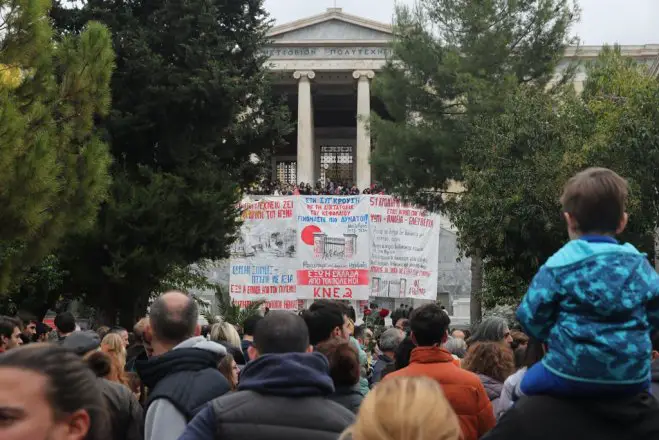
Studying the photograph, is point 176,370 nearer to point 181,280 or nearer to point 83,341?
point 83,341

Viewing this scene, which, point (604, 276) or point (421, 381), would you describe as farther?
point (604, 276)

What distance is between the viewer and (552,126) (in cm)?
2019

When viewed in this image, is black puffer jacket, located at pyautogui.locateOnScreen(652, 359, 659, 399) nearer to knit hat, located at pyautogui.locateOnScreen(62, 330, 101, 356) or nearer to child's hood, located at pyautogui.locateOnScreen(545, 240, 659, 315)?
child's hood, located at pyautogui.locateOnScreen(545, 240, 659, 315)

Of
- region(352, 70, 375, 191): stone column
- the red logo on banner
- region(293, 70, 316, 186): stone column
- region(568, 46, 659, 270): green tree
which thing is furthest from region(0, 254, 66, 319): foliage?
region(352, 70, 375, 191): stone column

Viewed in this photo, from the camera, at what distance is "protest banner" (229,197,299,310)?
30.5 meters

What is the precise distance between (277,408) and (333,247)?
27.6 m

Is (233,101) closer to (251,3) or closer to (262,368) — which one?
(251,3)

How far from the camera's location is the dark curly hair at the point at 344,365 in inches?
201

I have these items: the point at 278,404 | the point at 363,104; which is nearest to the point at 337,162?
the point at 363,104

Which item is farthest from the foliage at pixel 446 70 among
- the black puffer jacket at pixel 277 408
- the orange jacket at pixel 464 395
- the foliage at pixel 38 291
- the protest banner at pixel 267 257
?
the black puffer jacket at pixel 277 408

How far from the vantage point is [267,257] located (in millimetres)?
31359

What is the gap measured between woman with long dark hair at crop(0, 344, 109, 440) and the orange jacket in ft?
7.95

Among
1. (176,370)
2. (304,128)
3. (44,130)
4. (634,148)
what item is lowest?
(176,370)

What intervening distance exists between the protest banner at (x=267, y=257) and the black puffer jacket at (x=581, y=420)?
2700 cm
